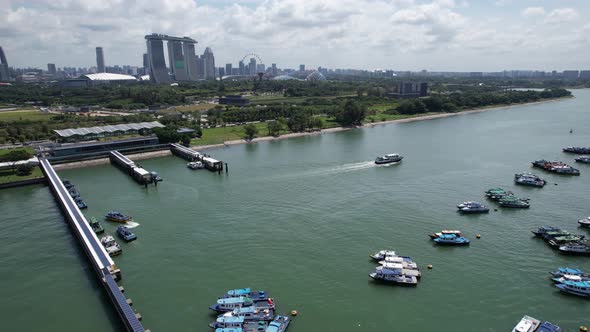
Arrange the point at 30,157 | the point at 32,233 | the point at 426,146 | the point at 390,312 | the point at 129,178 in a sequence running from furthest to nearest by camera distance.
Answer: the point at 426,146 < the point at 30,157 < the point at 129,178 < the point at 32,233 < the point at 390,312

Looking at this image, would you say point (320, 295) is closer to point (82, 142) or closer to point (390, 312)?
point (390, 312)

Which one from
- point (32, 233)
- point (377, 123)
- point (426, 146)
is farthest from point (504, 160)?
point (32, 233)

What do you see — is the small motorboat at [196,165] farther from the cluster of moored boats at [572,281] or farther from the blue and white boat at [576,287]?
the blue and white boat at [576,287]

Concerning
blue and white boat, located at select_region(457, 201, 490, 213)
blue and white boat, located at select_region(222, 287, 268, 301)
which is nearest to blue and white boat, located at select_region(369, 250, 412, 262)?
blue and white boat, located at select_region(222, 287, 268, 301)

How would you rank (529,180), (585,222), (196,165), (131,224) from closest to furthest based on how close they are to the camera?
(585,222) < (131,224) < (529,180) < (196,165)

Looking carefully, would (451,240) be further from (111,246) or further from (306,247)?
(111,246)

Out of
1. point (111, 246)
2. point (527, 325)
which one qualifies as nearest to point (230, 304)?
point (111, 246)

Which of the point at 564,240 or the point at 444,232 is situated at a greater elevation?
the point at 444,232

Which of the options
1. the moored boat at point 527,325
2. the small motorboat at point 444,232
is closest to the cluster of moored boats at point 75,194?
the small motorboat at point 444,232
